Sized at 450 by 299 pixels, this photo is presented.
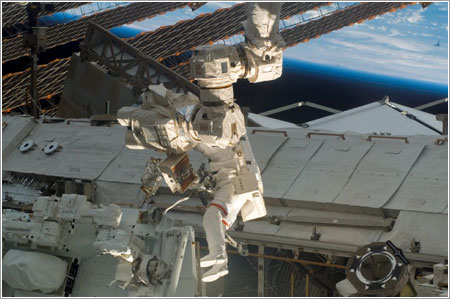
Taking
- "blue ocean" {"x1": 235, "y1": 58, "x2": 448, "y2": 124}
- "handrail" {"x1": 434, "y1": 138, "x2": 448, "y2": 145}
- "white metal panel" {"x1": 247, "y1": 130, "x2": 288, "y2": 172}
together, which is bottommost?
"blue ocean" {"x1": 235, "y1": 58, "x2": 448, "y2": 124}

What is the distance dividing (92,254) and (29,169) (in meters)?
4.97

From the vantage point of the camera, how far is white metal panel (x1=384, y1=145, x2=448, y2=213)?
15781mm

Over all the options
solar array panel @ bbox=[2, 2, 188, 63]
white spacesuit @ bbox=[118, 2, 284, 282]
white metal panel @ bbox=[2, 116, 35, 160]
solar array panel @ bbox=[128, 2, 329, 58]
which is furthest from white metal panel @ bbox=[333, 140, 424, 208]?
solar array panel @ bbox=[2, 2, 188, 63]

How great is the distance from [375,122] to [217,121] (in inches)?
379

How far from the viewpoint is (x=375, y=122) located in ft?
70.6

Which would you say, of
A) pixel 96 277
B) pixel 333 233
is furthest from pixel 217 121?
pixel 333 233

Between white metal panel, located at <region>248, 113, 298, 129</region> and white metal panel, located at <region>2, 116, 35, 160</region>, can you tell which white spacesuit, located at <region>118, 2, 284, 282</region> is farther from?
white metal panel, located at <region>248, 113, 298, 129</region>

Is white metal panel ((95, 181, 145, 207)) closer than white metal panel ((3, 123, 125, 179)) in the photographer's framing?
Yes

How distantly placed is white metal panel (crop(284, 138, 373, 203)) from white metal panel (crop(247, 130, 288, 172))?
765 millimetres

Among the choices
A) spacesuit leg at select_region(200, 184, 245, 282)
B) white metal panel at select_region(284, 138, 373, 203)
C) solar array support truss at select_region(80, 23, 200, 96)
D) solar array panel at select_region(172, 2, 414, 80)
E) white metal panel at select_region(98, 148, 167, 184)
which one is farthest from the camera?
solar array panel at select_region(172, 2, 414, 80)

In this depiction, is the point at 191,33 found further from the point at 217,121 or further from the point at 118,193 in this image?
the point at 217,121

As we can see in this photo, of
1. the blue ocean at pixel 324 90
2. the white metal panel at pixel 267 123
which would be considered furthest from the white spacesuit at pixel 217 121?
the blue ocean at pixel 324 90

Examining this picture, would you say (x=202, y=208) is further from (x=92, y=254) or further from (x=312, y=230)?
(x=92, y=254)

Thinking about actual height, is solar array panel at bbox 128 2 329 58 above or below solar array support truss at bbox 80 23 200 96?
below
